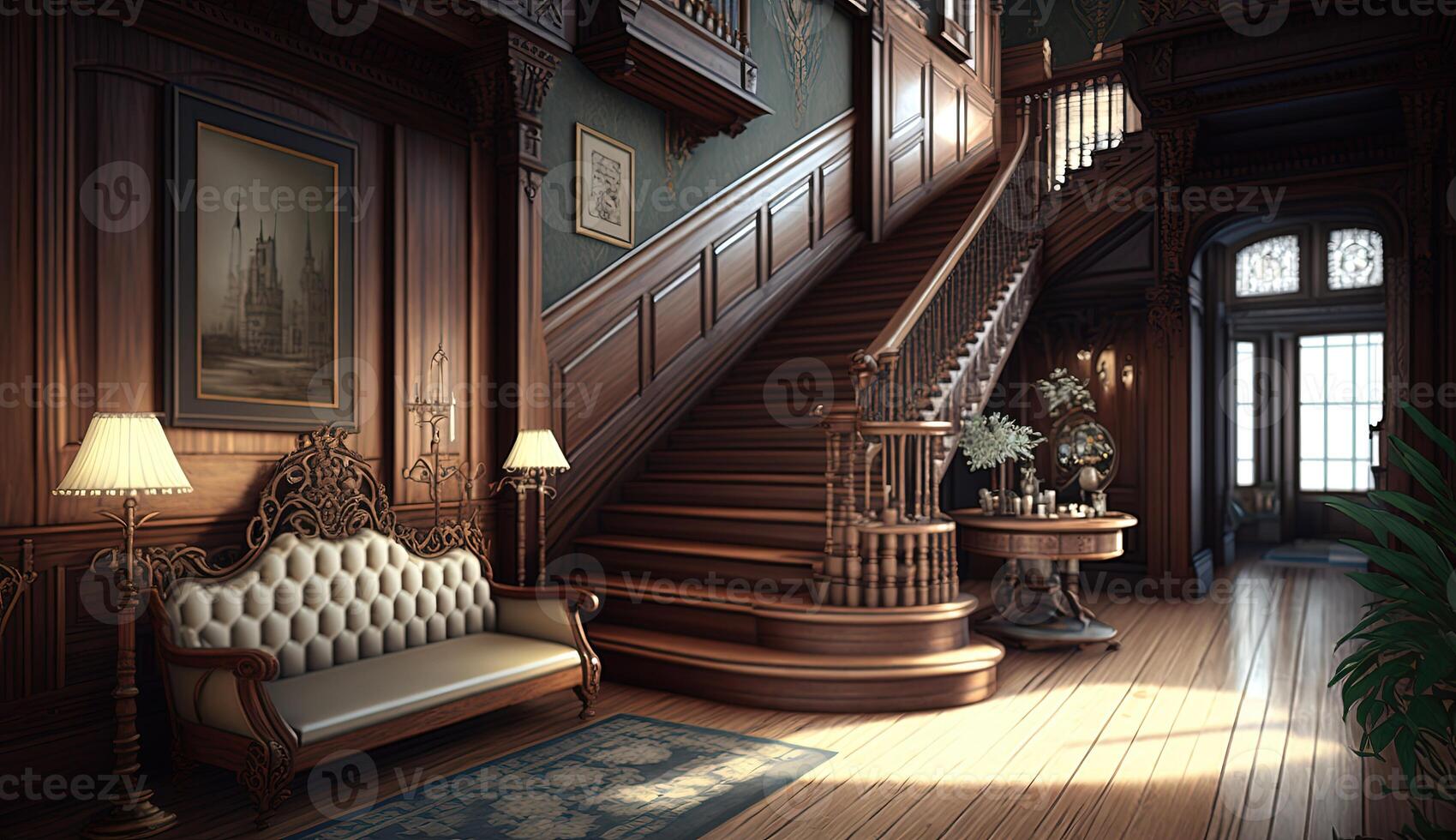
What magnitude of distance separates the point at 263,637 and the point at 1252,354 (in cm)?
1111

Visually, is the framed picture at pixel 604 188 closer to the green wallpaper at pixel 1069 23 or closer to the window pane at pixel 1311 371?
the green wallpaper at pixel 1069 23

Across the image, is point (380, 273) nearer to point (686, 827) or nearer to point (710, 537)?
point (710, 537)

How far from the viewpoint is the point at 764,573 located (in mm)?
5156

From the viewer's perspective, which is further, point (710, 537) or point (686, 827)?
point (710, 537)

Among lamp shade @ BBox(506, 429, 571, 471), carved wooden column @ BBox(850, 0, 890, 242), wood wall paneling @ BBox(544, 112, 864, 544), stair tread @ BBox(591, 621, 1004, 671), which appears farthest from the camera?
carved wooden column @ BBox(850, 0, 890, 242)

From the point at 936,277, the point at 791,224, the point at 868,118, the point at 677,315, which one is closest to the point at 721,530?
the point at 677,315

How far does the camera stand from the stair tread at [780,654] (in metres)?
4.42

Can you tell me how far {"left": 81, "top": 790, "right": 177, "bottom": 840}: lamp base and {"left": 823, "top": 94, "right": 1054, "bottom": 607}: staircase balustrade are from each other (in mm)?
2959

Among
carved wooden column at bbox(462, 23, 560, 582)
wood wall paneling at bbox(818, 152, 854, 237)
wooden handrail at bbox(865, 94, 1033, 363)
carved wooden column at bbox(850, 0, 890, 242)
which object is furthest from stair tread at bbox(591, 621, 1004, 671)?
carved wooden column at bbox(850, 0, 890, 242)

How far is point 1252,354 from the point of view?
1103 centimetres

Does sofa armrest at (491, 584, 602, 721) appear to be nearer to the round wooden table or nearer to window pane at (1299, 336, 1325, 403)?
the round wooden table

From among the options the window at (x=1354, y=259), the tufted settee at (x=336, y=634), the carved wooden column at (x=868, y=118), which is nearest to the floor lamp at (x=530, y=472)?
the tufted settee at (x=336, y=634)

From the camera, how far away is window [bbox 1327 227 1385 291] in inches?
395

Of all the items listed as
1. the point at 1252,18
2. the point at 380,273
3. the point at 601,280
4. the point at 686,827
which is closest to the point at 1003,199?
the point at 1252,18
